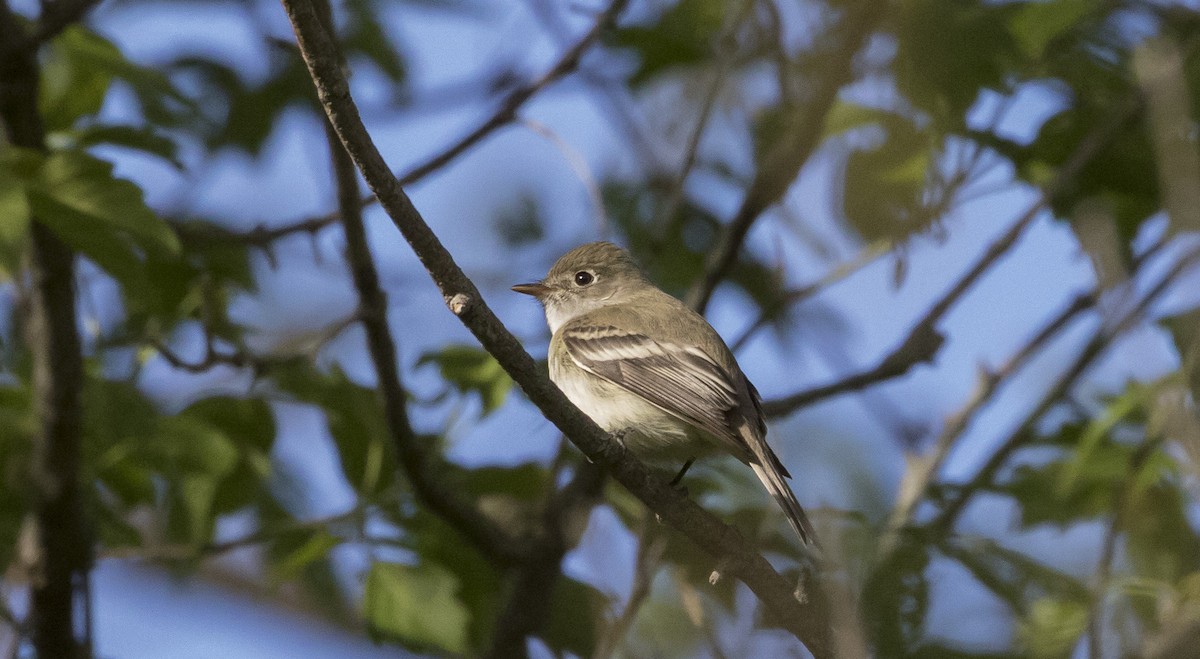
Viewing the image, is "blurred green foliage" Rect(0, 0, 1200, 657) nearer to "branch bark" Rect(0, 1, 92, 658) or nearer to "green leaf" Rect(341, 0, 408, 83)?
"branch bark" Rect(0, 1, 92, 658)

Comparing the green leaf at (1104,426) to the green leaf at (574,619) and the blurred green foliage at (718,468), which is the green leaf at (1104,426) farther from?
the green leaf at (574,619)

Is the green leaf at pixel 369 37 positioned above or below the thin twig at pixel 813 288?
above

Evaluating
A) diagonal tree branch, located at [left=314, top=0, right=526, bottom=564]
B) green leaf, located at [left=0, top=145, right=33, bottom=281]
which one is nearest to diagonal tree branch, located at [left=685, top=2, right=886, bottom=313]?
diagonal tree branch, located at [left=314, top=0, right=526, bottom=564]

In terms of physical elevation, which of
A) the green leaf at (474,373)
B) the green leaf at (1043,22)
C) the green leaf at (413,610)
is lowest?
the green leaf at (413,610)

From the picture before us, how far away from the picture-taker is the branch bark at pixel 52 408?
16.4ft

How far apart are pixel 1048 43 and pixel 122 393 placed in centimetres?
396

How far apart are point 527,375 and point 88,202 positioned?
1.69 metres

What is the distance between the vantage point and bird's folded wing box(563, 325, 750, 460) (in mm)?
4684

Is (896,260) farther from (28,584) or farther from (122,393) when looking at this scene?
(28,584)

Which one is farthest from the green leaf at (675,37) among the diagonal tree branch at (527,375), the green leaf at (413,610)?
the diagonal tree branch at (527,375)

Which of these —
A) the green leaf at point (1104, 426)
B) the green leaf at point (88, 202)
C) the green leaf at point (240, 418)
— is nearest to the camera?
the green leaf at point (88, 202)

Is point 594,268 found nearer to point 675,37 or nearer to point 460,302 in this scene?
point 675,37

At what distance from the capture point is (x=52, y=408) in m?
4.98

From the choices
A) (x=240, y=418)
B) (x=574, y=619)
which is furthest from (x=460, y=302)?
(x=574, y=619)
